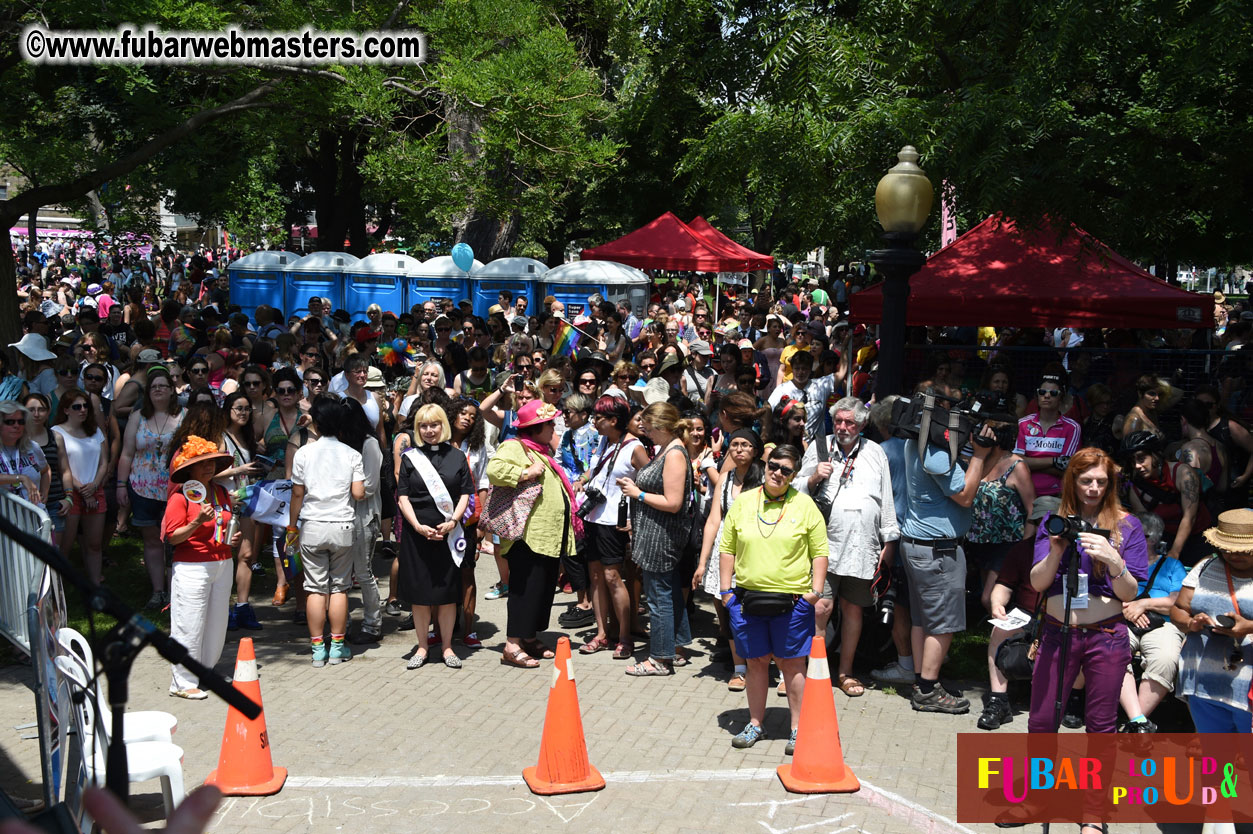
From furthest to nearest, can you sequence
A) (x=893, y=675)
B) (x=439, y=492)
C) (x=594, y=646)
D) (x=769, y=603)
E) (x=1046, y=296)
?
(x=1046, y=296), (x=594, y=646), (x=439, y=492), (x=893, y=675), (x=769, y=603)

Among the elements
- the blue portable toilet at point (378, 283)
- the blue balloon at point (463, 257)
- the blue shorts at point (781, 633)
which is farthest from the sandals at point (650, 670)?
the blue portable toilet at point (378, 283)

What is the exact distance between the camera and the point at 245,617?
8.41m

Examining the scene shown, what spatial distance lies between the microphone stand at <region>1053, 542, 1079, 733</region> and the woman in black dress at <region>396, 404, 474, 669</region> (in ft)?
12.8

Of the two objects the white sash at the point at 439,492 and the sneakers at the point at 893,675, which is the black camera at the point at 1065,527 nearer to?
the sneakers at the point at 893,675

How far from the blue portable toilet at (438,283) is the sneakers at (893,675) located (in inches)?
634

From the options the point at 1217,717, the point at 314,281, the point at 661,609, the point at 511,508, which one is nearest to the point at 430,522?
the point at 511,508

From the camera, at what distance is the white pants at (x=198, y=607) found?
6.92 metres

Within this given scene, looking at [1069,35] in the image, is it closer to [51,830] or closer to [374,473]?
[374,473]

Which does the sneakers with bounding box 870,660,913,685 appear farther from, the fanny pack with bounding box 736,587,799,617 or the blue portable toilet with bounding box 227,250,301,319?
the blue portable toilet with bounding box 227,250,301,319

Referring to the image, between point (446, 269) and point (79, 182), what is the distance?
36.1 ft

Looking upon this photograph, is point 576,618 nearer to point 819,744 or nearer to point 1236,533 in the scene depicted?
point 819,744

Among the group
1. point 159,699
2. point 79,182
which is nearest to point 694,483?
point 159,699

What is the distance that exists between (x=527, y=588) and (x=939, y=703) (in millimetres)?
2747

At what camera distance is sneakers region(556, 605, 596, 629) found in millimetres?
8844
